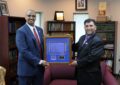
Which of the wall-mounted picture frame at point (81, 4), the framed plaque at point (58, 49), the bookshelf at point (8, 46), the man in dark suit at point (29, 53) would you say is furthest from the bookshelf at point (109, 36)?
the man in dark suit at point (29, 53)

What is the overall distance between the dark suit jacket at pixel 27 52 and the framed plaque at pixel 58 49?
0.18 metres

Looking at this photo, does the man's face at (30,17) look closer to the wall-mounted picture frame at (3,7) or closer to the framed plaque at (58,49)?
the framed plaque at (58,49)

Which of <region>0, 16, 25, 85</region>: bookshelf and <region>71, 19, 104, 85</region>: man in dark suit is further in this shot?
<region>0, 16, 25, 85</region>: bookshelf

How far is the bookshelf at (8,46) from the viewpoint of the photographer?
5246 millimetres

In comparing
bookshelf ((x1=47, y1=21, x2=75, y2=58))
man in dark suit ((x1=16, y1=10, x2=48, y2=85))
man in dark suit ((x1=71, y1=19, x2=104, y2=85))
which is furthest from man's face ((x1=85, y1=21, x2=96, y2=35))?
bookshelf ((x1=47, y1=21, x2=75, y2=58))

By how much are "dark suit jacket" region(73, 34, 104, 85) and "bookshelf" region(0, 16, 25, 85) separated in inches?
Answer: 96.8

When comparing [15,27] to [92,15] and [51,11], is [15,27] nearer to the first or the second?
[51,11]

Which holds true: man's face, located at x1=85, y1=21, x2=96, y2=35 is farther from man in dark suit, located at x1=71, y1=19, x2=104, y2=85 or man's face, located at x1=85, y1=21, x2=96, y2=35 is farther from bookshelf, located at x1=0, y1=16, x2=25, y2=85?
bookshelf, located at x1=0, y1=16, x2=25, y2=85

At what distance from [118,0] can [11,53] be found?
3.95 meters

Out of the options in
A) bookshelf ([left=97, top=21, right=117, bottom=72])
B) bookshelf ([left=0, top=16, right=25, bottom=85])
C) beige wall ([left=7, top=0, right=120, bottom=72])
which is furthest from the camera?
beige wall ([left=7, top=0, right=120, bottom=72])

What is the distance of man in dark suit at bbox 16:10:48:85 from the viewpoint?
311 centimetres

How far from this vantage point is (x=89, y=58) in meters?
3.16

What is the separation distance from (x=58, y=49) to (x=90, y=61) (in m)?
0.47

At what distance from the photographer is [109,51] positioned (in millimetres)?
7746
